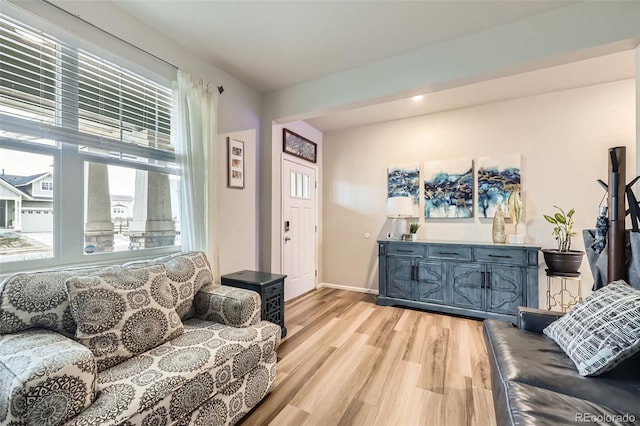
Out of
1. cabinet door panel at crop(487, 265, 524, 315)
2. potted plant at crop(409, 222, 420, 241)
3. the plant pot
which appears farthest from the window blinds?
the plant pot

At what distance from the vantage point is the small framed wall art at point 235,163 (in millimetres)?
2754

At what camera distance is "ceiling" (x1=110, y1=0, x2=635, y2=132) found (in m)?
1.87

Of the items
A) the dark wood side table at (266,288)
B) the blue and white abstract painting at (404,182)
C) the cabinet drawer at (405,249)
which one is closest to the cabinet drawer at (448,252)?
the cabinet drawer at (405,249)

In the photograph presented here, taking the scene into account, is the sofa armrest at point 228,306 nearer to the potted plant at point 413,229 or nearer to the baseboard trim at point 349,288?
the potted plant at point 413,229

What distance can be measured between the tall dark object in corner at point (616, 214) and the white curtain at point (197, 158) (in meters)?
2.88

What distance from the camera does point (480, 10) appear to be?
1.89 metres

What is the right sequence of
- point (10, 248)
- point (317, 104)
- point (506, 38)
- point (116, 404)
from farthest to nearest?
point (317, 104) < point (506, 38) < point (10, 248) < point (116, 404)

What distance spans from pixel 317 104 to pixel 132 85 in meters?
1.65

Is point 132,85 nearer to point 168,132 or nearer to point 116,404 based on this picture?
point 168,132

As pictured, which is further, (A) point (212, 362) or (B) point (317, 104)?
(B) point (317, 104)

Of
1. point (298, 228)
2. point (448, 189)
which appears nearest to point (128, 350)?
point (298, 228)

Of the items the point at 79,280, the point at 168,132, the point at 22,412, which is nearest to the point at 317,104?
the point at 168,132

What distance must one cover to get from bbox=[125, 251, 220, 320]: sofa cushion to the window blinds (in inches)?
34.7

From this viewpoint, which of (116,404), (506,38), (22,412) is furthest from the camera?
(506,38)
